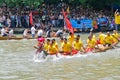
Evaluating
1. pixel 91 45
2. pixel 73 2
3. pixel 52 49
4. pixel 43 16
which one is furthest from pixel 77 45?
pixel 73 2

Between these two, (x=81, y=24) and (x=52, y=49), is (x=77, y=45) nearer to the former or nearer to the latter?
(x=52, y=49)

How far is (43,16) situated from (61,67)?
59.9ft

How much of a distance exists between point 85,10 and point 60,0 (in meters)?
2.58

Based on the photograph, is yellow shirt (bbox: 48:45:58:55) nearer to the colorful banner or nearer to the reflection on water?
the reflection on water

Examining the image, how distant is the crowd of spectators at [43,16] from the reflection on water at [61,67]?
11.3 meters

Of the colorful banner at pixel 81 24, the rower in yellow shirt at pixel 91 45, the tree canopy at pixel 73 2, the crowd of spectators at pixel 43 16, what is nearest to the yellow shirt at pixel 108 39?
the rower in yellow shirt at pixel 91 45

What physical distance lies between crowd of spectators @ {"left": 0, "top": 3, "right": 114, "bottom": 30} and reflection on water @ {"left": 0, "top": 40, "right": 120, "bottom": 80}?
37.1 feet

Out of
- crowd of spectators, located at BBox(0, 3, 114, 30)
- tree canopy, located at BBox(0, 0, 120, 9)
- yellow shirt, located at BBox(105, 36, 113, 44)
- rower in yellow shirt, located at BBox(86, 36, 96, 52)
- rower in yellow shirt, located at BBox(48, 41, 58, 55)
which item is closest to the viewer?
rower in yellow shirt, located at BBox(48, 41, 58, 55)

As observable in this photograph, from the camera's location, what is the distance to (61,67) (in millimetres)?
20281

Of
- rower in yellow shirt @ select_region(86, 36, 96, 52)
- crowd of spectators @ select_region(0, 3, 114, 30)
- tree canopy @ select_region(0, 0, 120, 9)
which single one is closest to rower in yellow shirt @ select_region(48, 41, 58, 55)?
rower in yellow shirt @ select_region(86, 36, 96, 52)

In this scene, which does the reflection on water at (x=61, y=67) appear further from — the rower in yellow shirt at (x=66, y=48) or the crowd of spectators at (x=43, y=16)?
the crowd of spectators at (x=43, y=16)

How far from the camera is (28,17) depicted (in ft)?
124

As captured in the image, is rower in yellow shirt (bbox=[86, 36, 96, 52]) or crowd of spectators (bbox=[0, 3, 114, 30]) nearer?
rower in yellow shirt (bbox=[86, 36, 96, 52])

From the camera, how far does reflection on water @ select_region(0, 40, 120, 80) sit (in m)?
Answer: 18.0
